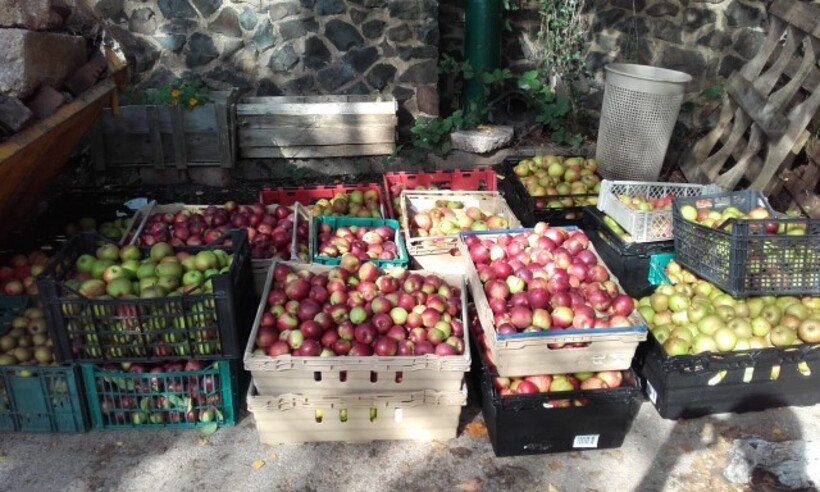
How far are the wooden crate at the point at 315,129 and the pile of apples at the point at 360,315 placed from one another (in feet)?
9.11

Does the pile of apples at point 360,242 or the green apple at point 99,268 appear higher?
the green apple at point 99,268

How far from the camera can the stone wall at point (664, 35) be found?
7484 mm

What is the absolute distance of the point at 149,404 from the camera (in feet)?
12.5

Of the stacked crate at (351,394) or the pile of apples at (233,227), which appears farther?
the pile of apples at (233,227)

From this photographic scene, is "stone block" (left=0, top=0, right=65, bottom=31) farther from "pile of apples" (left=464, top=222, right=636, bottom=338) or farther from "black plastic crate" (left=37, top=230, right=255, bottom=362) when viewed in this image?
"pile of apples" (left=464, top=222, right=636, bottom=338)

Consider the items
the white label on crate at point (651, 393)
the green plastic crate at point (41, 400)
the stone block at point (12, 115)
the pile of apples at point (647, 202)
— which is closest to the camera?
the stone block at point (12, 115)

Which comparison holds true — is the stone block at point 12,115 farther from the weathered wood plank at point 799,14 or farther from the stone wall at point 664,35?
the weathered wood plank at point 799,14

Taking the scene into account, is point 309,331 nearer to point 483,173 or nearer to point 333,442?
point 333,442

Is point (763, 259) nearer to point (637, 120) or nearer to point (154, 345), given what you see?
point (637, 120)

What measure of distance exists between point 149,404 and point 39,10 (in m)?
2.06

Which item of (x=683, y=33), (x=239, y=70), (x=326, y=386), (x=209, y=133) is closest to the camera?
(x=326, y=386)

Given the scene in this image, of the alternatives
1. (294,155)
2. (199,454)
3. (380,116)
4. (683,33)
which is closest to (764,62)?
(683,33)

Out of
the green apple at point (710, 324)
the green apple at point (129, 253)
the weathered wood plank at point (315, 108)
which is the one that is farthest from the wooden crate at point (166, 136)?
the green apple at point (710, 324)

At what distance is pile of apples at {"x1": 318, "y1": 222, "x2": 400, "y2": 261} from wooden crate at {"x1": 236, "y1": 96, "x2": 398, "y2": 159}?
6.34ft
